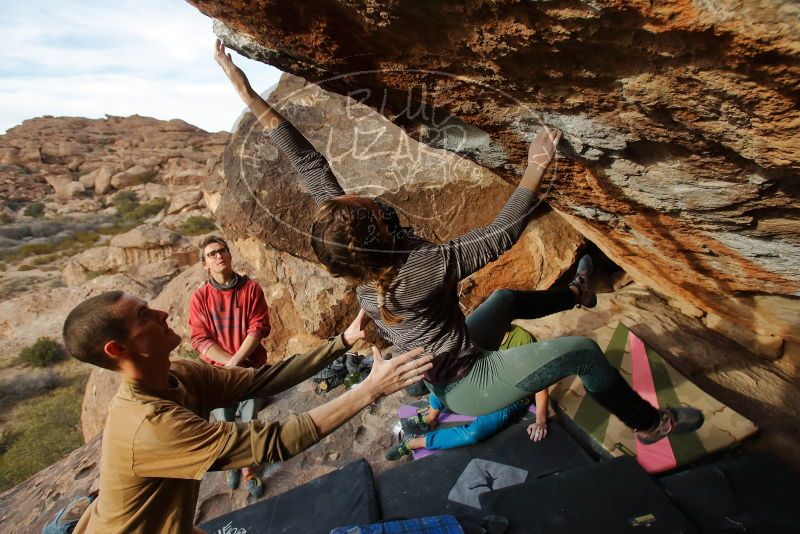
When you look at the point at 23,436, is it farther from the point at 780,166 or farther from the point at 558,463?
the point at 780,166

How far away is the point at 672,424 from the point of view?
2070 mm

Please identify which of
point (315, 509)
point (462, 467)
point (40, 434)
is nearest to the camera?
point (315, 509)

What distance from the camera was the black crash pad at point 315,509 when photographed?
8.02 ft

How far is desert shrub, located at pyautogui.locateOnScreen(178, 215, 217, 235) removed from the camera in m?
16.8

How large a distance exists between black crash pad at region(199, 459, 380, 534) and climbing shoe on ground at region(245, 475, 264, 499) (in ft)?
0.85

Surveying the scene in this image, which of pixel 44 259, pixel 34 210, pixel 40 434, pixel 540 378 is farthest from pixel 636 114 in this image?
pixel 34 210

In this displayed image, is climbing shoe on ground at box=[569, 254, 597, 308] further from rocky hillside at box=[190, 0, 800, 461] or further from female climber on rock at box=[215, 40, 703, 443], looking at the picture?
female climber on rock at box=[215, 40, 703, 443]

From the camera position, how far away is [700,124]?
1414 millimetres

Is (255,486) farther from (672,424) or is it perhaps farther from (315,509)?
(672,424)

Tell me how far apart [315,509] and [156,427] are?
5.21 ft

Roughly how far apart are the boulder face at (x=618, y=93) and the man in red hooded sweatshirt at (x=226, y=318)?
157 centimetres

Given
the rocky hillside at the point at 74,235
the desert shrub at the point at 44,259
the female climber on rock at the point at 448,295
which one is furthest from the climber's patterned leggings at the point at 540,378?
the desert shrub at the point at 44,259

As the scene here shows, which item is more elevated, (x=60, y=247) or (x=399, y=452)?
(x=399, y=452)

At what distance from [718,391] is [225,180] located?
4.77 metres
